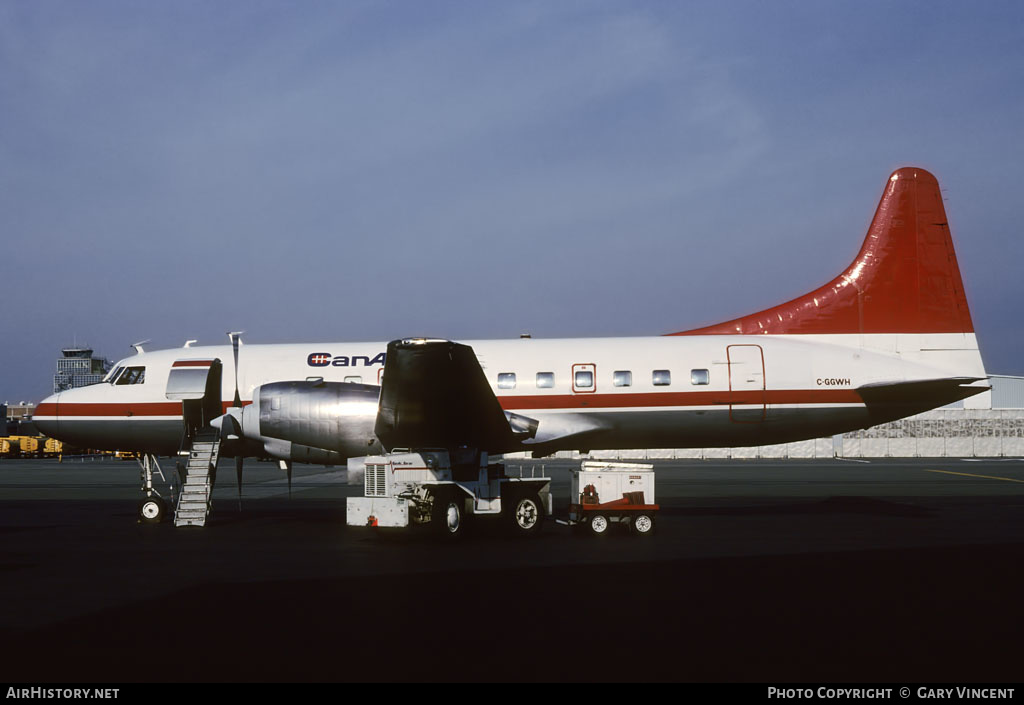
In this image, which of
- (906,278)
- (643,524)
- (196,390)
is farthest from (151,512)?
(906,278)

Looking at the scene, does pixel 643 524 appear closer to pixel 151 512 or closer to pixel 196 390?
pixel 151 512

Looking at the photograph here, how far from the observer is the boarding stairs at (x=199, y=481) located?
20422 millimetres

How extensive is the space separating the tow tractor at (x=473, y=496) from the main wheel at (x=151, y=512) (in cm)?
583

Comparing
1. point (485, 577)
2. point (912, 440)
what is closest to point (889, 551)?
point (485, 577)

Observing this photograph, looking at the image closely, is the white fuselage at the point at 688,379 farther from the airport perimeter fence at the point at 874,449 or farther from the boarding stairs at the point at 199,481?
the airport perimeter fence at the point at 874,449

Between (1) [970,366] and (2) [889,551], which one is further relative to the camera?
(1) [970,366]

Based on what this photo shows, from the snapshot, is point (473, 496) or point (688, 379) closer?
point (473, 496)

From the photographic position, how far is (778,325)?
2448 centimetres

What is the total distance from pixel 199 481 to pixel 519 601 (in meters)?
13.1

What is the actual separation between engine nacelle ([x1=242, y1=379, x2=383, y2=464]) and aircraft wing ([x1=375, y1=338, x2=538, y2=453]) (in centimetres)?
69

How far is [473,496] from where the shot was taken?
18.6 metres

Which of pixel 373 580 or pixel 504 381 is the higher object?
pixel 504 381

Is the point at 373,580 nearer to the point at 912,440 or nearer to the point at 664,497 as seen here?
the point at 664,497

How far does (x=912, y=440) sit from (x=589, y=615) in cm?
6256
